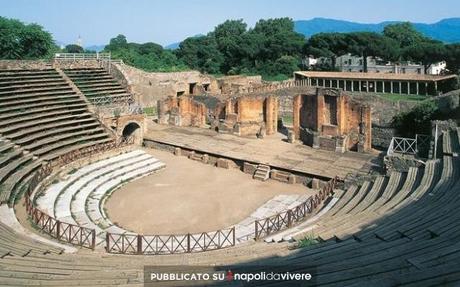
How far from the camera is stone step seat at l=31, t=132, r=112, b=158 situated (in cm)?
2133

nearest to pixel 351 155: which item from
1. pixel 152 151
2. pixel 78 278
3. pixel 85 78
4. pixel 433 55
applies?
pixel 152 151

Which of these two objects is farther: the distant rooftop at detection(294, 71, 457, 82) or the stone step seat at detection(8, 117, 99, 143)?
the distant rooftop at detection(294, 71, 457, 82)

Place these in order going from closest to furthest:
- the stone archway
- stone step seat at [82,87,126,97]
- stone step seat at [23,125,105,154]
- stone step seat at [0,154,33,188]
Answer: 1. stone step seat at [0,154,33,188]
2. stone step seat at [23,125,105,154]
3. the stone archway
4. stone step seat at [82,87,126,97]

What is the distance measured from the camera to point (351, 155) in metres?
23.8

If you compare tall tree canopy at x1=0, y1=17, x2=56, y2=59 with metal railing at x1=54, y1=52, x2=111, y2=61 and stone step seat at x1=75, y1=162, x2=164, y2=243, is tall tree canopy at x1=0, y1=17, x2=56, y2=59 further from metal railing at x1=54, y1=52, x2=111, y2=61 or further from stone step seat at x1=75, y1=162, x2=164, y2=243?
stone step seat at x1=75, y1=162, x2=164, y2=243

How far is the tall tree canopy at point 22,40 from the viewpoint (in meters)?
37.4

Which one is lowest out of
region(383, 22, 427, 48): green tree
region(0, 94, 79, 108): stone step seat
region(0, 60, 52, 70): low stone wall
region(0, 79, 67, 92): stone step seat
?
region(0, 94, 79, 108): stone step seat

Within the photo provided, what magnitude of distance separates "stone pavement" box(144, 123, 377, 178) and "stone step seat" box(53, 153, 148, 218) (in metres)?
3.83

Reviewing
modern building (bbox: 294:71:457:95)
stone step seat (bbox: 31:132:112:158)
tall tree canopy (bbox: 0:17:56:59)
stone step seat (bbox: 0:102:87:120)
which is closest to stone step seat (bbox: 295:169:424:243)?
stone step seat (bbox: 31:132:112:158)

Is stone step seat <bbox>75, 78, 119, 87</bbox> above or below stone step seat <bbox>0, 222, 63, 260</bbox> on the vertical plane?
above

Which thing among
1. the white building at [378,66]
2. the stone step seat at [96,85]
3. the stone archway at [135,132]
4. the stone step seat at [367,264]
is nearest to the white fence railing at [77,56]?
the stone step seat at [96,85]

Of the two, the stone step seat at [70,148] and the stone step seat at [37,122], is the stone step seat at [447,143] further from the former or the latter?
the stone step seat at [37,122]

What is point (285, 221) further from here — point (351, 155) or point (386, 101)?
point (386, 101)

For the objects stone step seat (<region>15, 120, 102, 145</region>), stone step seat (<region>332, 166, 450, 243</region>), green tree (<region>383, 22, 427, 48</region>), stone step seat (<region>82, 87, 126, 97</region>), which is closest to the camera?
stone step seat (<region>332, 166, 450, 243</region>)
